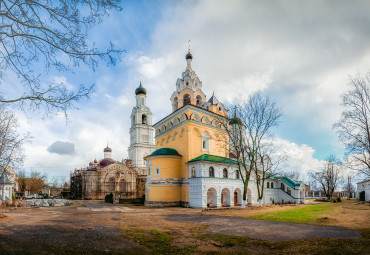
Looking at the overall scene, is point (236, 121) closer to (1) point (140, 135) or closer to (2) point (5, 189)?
(2) point (5, 189)

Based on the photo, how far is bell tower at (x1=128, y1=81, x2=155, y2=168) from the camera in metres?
63.8

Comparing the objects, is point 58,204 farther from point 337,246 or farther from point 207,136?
point 337,246

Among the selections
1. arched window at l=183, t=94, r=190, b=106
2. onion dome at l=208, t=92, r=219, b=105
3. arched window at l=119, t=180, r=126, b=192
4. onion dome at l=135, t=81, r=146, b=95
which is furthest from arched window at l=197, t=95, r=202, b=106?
onion dome at l=135, t=81, r=146, b=95

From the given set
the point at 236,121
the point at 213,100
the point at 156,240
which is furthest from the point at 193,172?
the point at 156,240

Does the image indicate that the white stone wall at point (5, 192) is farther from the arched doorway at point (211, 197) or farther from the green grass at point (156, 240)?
the green grass at point (156, 240)

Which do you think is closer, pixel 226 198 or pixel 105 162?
pixel 226 198

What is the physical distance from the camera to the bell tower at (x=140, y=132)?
6381 centimetres

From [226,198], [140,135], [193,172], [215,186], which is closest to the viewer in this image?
[215,186]

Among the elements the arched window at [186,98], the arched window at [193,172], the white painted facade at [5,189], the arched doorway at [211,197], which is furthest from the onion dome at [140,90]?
the arched window at [193,172]

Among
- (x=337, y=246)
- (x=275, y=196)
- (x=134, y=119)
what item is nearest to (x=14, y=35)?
(x=337, y=246)

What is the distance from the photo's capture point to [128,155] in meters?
69.2

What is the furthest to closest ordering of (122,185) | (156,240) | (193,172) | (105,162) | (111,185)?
(105,162) → (122,185) → (111,185) → (193,172) → (156,240)

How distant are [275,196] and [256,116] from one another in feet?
74.1

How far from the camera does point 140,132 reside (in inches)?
2537
